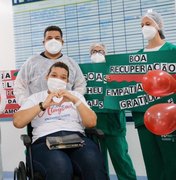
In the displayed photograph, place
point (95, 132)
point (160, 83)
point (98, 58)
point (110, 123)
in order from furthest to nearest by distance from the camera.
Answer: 1. point (98, 58)
2. point (110, 123)
3. point (95, 132)
4. point (160, 83)

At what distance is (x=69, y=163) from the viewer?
77.0 inches

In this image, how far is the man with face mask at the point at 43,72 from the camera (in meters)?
2.46

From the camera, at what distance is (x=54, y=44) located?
8.05ft

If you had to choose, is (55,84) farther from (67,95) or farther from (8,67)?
(8,67)

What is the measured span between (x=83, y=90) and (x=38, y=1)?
5.50 ft

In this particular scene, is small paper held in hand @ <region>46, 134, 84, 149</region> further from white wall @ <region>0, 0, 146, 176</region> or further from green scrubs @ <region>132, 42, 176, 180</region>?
white wall @ <region>0, 0, 146, 176</region>

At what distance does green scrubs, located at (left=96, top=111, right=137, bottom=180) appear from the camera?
2674 millimetres

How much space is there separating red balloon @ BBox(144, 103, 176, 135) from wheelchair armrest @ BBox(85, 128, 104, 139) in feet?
2.07

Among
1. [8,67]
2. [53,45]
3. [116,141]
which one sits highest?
[53,45]

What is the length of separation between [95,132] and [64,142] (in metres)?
0.27

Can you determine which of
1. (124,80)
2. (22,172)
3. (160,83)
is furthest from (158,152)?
(22,172)

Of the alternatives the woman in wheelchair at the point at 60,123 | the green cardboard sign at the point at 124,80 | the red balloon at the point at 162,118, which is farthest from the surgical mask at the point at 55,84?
the red balloon at the point at 162,118

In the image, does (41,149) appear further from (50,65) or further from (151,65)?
(151,65)

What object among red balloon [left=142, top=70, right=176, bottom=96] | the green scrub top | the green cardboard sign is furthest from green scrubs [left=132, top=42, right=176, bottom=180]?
red balloon [left=142, top=70, right=176, bottom=96]
